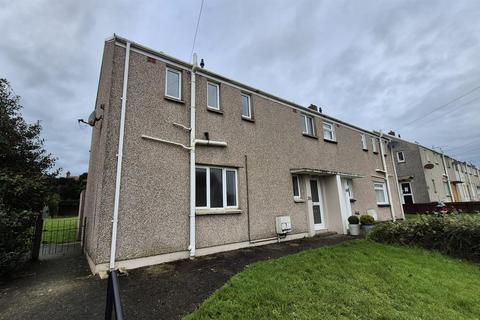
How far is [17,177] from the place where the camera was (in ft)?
20.0

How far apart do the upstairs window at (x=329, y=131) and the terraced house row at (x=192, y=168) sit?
129 centimetres

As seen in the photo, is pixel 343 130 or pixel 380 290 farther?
pixel 343 130

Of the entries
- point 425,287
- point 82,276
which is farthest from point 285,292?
point 82,276

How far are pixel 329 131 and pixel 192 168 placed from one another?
933cm

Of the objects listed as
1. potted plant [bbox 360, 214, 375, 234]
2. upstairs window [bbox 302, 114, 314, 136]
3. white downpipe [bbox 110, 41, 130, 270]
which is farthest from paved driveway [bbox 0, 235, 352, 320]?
upstairs window [bbox 302, 114, 314, 136]

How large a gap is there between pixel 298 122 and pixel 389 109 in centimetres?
1551

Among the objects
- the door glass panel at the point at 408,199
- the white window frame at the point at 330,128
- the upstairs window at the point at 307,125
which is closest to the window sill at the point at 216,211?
the upstairs window at the point at 307,125

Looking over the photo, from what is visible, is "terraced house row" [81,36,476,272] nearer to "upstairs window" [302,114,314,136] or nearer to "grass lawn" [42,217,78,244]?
"upstairs window" [302,114,314,136]

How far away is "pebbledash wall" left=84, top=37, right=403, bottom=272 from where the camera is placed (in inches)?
232

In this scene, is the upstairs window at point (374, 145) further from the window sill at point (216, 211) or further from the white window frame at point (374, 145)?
the window sill at point (216, 211)

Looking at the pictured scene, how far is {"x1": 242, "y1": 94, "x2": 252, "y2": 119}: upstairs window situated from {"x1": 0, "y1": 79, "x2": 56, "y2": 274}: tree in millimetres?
7176

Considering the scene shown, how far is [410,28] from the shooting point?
10234 mm

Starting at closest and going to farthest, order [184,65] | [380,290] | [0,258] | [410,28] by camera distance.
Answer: [380,290] < [0,258] < [184,65] < [410,28]

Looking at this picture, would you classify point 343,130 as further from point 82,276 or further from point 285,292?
point 82,276
